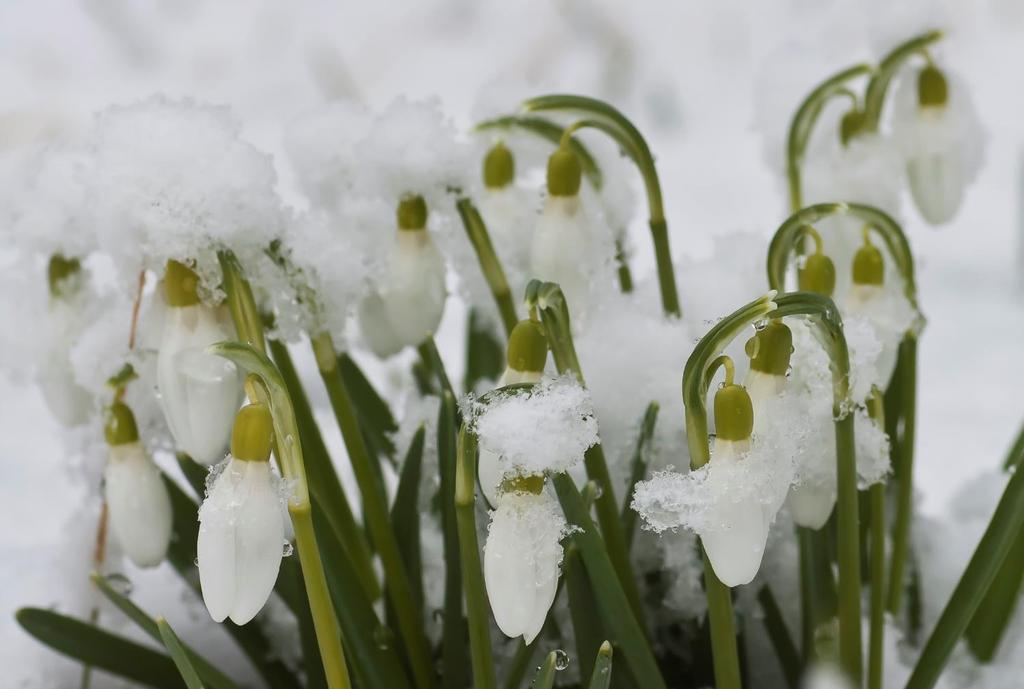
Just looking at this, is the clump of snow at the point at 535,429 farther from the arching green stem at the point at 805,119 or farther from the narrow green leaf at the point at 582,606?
the arching green stem at the point at 805,119

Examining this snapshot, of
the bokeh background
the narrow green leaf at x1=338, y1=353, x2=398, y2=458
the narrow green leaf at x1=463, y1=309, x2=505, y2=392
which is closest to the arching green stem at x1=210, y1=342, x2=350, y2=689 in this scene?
the narrow green leaf at x1=338, y1=353, x2=398, y2=458

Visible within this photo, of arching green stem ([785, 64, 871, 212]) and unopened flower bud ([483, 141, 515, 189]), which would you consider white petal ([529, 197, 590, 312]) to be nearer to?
unopened flower bud ([483, 141, 515, 189])

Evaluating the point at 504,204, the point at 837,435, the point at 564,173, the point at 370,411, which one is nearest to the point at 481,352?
the point at 370,411

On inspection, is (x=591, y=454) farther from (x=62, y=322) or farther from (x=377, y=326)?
(x=62, y=322)

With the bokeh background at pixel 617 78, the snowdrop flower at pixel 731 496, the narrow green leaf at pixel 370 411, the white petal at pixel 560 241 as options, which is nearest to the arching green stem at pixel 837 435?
the snowdrop flower at pixel 731 496

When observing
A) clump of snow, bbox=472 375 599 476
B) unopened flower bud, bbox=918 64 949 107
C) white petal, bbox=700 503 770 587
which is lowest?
white petal, bbox=700 503 770 587
